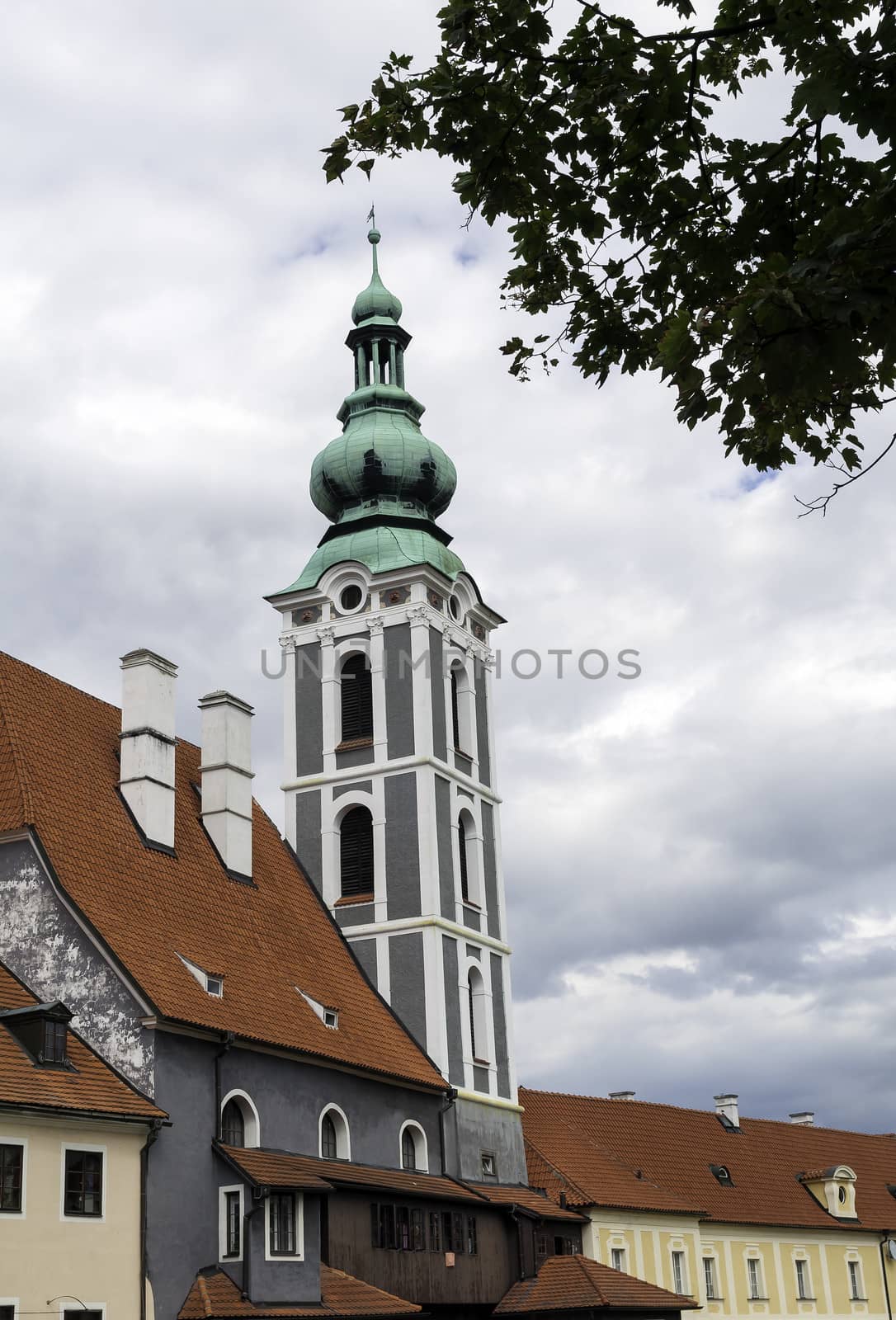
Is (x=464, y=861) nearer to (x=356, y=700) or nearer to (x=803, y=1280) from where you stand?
(x=356, y=700)

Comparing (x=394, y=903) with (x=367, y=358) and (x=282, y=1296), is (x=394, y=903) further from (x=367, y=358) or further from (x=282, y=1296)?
(x=367, y=358)

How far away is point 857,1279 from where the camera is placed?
48.4 m

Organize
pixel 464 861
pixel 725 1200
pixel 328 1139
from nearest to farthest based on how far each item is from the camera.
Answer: pixel 328 1139, pixel 464 861, pixel 725 1200

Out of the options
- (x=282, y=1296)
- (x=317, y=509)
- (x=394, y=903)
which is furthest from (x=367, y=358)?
(x=282, y=1296)

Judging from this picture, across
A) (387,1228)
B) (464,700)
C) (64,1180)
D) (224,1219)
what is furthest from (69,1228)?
(464,700)

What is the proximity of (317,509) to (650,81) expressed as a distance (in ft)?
109

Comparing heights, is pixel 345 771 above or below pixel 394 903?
above

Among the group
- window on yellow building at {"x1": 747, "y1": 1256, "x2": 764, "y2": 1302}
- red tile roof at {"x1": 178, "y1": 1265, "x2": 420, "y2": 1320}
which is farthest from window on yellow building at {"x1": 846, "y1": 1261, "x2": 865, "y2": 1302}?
red tile roof at {"x1": 178, "y1": 1265, "x2": 420, "y2": 1320}

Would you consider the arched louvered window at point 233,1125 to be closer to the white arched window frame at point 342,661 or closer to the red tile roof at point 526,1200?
the red tile roof at point 526,1200

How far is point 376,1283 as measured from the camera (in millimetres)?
26531

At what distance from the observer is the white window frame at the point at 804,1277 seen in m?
46.1

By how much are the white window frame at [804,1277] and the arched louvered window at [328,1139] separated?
23608mm

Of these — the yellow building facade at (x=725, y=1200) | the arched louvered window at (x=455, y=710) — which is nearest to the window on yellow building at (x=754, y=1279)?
the yellow building facade at (x=725, y=1200)

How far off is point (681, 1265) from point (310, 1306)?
20.9 metres
